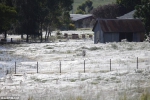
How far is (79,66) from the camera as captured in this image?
34.6 meters

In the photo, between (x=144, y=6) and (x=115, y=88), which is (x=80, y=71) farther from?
(x=144, y=6)

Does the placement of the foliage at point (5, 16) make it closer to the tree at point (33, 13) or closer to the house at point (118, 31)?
the tree at point (33, 13)

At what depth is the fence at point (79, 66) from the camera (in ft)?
105

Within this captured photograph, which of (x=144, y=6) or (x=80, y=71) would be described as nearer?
(x=80, y=71)

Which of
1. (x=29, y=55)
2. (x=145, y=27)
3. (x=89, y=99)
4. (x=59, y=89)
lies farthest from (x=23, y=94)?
(x=145, y=27)

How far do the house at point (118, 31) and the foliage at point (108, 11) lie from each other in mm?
38690

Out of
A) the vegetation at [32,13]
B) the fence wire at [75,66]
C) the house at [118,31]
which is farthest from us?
the vegetation at [32,13]

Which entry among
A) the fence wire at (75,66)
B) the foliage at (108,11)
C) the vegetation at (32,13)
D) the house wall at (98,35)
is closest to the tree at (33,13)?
the vegetation at (32,13)

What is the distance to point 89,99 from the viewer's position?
2070 cm

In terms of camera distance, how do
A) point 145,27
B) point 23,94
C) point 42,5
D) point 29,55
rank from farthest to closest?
point 42,5 < point 145,27 < point 29,55 < point 23,94

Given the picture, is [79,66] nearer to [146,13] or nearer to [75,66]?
[75,66]

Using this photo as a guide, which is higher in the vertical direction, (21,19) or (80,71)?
(21,19)

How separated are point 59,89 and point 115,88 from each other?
3.02 meters

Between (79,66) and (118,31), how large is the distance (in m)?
30.1
